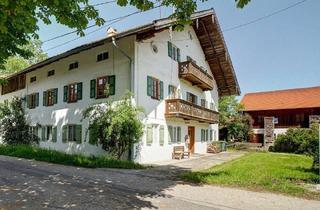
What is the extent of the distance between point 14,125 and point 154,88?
1415 centimetres

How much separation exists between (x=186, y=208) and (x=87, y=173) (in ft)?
21.9

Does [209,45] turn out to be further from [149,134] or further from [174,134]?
[149,134]

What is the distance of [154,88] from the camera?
20.5 meters

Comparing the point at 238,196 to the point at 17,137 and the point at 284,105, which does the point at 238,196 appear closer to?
the point at 17,137

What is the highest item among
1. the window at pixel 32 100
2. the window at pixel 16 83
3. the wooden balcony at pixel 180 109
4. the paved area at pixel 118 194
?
the window at pixel 16 83

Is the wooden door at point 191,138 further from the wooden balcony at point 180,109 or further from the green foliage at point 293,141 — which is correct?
the green foliage at point 293,141

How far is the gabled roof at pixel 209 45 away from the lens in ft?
60.5

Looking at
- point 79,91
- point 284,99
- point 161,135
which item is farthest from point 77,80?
point 284,99

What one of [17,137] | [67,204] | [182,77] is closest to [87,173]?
[67,204]

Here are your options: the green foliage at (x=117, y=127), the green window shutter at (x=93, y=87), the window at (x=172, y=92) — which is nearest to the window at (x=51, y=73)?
the green window shutter at (x=93, y=87)

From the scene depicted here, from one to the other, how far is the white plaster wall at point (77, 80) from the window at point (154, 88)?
159 cm

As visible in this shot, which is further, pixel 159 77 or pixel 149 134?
pixel 159 77

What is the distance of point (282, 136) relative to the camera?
118ft

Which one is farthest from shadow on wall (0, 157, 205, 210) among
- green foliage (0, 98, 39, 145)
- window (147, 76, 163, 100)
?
green foliage (0, 98, 39, 145)
